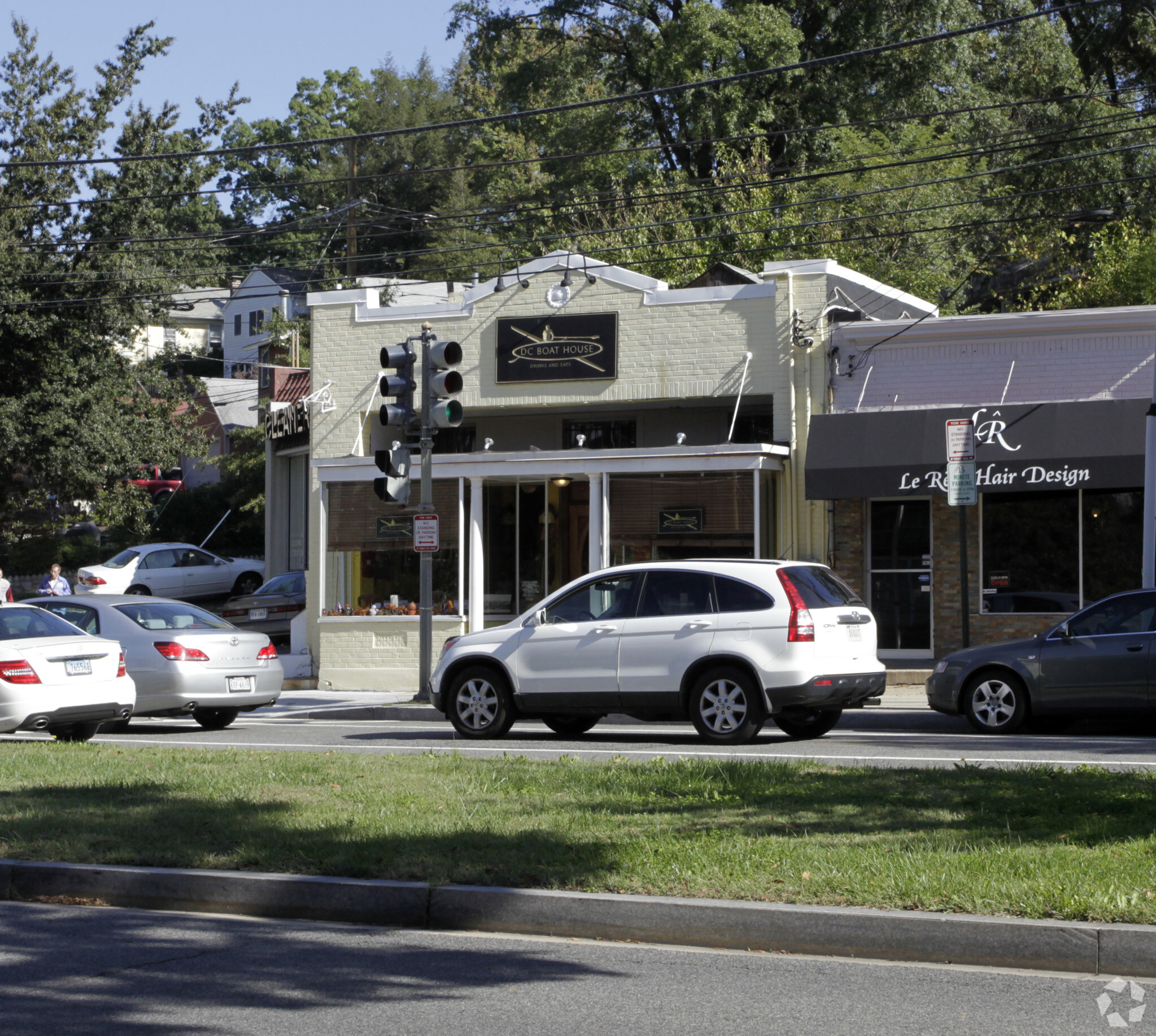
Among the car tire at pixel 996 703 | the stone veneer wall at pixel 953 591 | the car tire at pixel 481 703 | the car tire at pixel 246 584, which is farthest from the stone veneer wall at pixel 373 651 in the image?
the car tire at pixel 246 584

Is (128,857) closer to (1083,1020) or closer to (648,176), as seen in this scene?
(1083,1020)

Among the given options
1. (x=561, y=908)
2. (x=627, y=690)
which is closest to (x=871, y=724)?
(x=627, y=690)

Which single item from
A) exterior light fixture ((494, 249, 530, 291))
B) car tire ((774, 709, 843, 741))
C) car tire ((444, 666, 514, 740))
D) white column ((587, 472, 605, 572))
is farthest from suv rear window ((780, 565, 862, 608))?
exterior light fixture ((494, 249, 530, 291))

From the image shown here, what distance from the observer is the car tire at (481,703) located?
14.1m

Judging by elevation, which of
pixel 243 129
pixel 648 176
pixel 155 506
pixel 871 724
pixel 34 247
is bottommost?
pixel 871 724

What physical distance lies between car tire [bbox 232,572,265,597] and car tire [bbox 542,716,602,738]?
23121mm

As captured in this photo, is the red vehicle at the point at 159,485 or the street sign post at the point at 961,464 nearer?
the street sign post at the point at 961,464

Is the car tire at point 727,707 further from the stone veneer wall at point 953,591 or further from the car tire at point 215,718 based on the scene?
the stone veneer wall at point 953,591

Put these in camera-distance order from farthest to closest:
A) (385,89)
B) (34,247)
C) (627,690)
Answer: (385,89) → (34,247) → (627,690)

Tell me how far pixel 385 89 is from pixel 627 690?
68727 mm

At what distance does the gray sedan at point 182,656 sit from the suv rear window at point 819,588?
266 inches

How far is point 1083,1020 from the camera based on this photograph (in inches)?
204

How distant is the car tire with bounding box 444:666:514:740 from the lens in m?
14.1

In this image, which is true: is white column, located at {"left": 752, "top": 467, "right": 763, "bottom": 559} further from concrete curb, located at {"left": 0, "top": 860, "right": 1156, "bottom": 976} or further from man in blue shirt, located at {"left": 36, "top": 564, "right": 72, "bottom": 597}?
man in blue shirt, located at {"left": 36, "top": 564, "right": 72, "bottom": 597}
